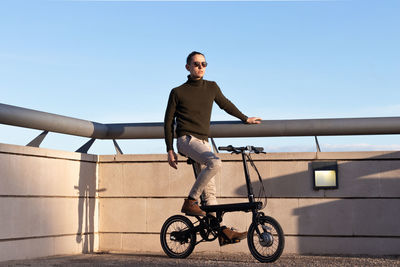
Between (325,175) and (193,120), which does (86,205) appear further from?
(325,175)

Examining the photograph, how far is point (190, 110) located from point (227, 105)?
55cm

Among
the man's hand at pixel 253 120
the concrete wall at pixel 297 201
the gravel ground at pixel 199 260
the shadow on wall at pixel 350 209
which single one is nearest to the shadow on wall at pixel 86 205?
the concrete wall at pixel 297 201

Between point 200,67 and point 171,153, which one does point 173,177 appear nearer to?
point 171,153

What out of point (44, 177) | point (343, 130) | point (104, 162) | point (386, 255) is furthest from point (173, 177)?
point (386, 255)

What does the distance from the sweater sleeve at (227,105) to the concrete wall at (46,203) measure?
2.13m

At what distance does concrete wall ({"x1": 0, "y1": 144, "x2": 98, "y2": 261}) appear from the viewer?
6977mm

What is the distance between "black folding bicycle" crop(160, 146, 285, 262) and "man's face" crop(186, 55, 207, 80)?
878 mm

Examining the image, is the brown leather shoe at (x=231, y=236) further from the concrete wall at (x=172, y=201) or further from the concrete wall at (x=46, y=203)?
the concrete wall at (x=46, y=203)

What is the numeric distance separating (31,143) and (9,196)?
2.45 feet

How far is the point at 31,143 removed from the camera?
7.44 m

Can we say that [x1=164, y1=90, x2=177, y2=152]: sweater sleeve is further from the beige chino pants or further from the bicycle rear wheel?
the bicycle rear wheel

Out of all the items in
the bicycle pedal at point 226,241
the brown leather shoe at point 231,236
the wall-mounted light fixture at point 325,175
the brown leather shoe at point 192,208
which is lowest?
the bicycle pedal at point 226,241

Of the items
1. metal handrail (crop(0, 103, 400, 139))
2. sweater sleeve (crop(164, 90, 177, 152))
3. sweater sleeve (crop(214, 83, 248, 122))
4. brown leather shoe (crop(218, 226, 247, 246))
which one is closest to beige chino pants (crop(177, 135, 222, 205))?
sweater sleeve (crop(164, 90, 177, 152))

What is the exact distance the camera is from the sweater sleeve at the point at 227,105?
23.5ft
